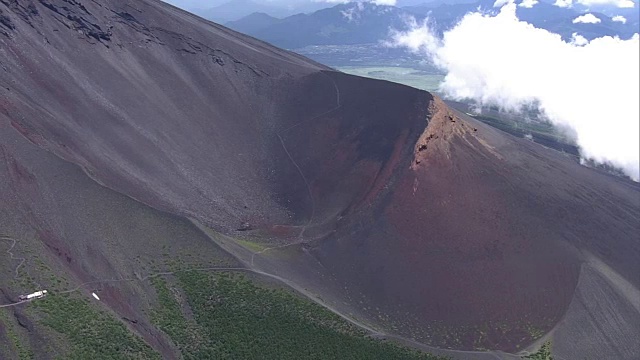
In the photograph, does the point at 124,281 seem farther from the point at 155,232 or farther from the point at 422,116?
the point at 422,116

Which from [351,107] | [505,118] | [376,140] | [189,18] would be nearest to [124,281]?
[376,140]

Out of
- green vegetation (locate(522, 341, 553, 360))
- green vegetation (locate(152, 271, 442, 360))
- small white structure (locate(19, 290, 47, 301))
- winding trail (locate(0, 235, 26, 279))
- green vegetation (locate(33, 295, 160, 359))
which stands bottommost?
green vegetation (locate(522, 341, 553, 360))

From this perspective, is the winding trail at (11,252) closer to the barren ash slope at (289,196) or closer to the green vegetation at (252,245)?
the barren ash slope at (289,196)

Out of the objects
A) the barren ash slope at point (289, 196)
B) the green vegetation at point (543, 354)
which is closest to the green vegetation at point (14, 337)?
the barren ash slope at point (289, 196)

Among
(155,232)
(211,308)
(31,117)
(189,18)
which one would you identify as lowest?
(211,308)

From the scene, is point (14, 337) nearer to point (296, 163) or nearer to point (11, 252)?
point (11, 252)

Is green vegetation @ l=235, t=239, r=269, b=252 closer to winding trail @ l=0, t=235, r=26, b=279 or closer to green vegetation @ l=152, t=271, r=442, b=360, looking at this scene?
green vegetation @ l=152, t=271, r=442, b=360

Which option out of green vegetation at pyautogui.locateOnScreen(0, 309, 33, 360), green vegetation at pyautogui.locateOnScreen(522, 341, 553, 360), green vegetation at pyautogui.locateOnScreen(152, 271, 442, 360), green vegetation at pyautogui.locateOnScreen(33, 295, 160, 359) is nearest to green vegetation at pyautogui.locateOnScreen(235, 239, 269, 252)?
green vegetation at pyautogui.locateOnScreen(152, 271, 442, 360)
